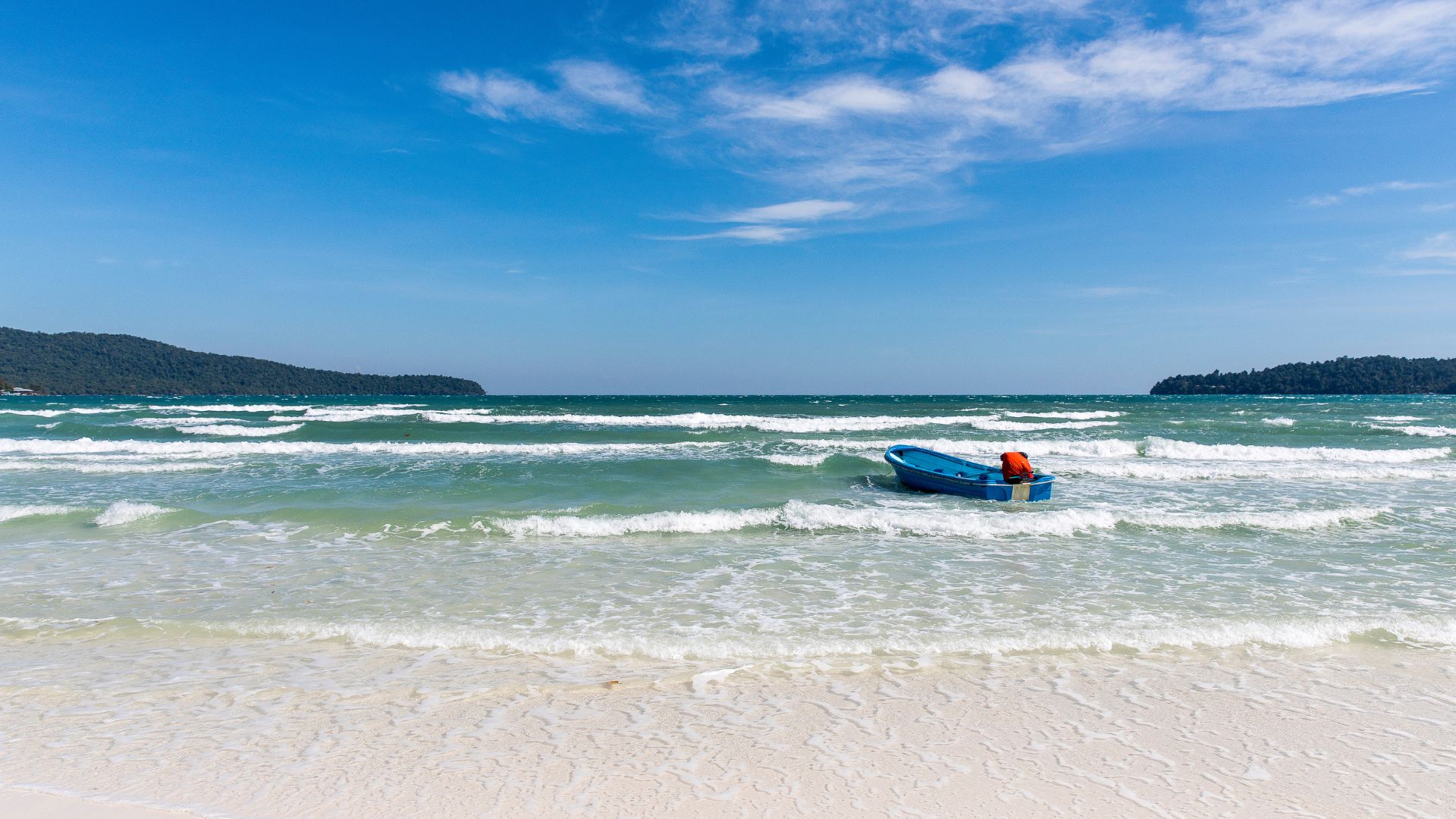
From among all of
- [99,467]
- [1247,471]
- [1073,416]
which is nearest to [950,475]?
[1247,471]

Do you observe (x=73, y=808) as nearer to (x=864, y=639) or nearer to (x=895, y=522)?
(x=864, y=639)

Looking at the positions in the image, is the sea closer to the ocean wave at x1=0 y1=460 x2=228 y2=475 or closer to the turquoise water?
the turquoise water

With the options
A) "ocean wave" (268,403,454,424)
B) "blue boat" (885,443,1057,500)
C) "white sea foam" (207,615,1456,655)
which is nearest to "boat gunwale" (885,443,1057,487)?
"blue boat" (885,443,1057,500)

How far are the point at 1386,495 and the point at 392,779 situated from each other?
716 inches

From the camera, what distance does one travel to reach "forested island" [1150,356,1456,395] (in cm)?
11512

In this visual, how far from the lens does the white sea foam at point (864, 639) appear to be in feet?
19.4

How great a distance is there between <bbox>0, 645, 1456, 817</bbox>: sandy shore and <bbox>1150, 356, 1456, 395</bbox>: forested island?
14577 centimetres

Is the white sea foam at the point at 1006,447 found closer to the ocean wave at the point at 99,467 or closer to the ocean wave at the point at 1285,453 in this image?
the ocean wave at the point at 1285,453

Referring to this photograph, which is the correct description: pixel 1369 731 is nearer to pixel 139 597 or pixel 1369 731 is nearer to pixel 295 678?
pixel 295 678

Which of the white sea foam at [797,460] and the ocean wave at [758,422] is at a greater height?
the ocean wave at [758,422]

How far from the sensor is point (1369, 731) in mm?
4395

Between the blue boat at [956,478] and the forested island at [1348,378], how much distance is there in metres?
135

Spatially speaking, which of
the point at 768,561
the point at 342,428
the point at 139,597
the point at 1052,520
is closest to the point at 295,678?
the point at 139,597

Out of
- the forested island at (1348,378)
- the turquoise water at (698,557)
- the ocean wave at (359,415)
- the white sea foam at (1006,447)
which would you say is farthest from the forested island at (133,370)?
the forested island at (1348,378)
